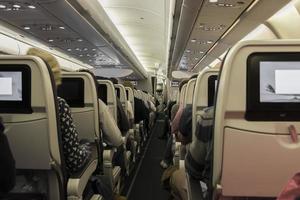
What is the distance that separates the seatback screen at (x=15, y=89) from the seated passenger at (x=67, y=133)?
0.25 m

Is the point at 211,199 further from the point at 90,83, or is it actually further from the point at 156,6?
the point at 156,6

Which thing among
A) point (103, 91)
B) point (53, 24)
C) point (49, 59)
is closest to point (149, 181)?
point (103, 91)

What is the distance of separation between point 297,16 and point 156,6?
4341mm

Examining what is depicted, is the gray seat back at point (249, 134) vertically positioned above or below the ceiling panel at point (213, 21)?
below

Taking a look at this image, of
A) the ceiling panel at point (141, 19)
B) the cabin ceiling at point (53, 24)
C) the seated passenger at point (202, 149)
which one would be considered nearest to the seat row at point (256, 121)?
the seated passenger at point (202, 149)

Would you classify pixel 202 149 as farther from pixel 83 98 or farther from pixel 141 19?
pixel 141 19

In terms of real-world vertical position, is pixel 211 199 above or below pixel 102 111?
below

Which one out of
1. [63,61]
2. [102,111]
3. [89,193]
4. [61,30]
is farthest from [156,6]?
[89,193]

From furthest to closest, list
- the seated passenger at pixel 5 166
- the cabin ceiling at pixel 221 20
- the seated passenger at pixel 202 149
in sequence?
the cabin ceiling at pixel 221 20, the seated passenger at pixel 202 149, the seated passenger at pixel 5 166

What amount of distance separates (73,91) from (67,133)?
119cm

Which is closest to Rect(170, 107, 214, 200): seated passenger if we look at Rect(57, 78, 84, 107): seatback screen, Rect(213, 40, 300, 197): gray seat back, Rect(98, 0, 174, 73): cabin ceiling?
Rect(213, 40, 300, 197): gray seat back

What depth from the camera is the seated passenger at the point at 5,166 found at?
2082 millimetres

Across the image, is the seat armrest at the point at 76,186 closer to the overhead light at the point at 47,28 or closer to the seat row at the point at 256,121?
the seat row at the point at 256,121

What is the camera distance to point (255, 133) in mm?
2295
